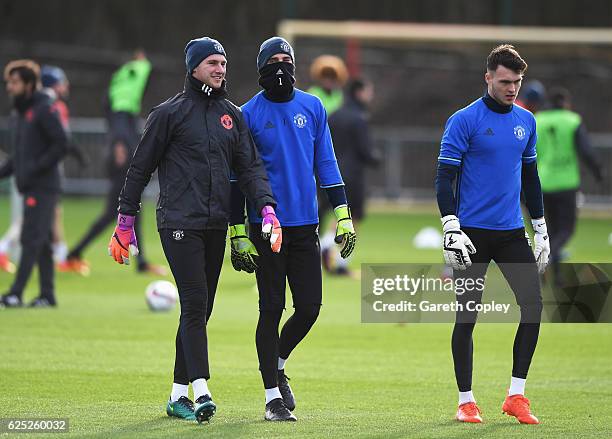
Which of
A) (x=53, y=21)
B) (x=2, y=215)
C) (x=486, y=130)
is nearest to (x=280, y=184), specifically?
(x=486, y=130)

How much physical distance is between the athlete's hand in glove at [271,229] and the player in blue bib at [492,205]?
977 mm

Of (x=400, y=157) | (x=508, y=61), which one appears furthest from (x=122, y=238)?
(x=400, y=157)

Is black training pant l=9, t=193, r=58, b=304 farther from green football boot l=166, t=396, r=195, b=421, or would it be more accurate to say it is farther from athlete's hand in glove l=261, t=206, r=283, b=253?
athlete's hand in glove l=261, t=206, r=283, b=253

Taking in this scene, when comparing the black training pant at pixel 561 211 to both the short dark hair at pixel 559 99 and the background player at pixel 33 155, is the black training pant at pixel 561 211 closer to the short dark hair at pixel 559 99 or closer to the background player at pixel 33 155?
the short dark hair at pixel 559 99

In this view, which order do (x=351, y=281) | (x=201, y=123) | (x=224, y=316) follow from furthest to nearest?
(x=351, y=281) → (x=224, y=316) → (x=201, y=123)

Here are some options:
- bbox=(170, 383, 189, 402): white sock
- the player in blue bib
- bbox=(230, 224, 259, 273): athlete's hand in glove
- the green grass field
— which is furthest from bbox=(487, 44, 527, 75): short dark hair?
bbox=(170, 383, 189, 402): white sock

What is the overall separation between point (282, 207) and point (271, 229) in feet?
1.00

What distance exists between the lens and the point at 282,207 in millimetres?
8102

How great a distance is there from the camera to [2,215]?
77.8ft

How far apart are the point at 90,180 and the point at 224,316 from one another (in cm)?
1403

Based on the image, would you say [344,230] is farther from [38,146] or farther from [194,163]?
[38,146]

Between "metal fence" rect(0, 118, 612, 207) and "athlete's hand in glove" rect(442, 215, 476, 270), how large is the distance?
53.9ft

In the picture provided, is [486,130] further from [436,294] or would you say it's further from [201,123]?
[436,294]

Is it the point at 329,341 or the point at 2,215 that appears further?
the point at 2,215
